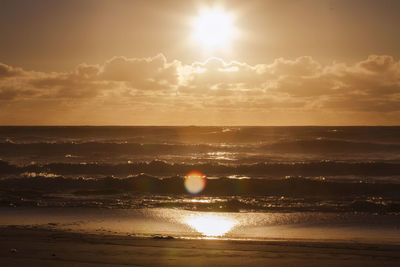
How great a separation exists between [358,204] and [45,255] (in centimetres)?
948

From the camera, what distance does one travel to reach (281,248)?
7965 mm

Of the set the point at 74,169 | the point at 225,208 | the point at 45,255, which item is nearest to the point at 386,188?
the point at 225,208

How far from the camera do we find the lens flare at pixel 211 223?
1000cm

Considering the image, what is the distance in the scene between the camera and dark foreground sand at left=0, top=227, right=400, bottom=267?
6.94 meters

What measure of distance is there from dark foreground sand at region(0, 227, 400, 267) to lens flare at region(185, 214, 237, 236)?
137 cm

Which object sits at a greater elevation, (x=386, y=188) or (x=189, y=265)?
(x=386, y=188)

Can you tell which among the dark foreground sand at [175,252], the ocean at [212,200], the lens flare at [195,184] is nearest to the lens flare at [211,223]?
the ocean at [212,200]

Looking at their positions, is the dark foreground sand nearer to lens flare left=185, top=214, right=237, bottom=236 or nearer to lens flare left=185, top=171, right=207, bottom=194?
lens flare left=185, top=214, right=237, bottom=236

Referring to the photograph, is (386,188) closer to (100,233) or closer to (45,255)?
(100,233)

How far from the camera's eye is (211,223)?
11.0m

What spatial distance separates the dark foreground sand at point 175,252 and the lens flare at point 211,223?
137 centimetres

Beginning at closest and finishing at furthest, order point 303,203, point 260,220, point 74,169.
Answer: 1. point 260,220
2. point 303,203
3. point 74,169

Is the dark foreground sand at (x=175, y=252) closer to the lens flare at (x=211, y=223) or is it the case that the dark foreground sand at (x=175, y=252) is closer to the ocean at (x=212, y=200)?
the ocean at (x=212, y=200)

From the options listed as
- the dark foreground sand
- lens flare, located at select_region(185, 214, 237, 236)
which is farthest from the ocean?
the dark foreground sand
